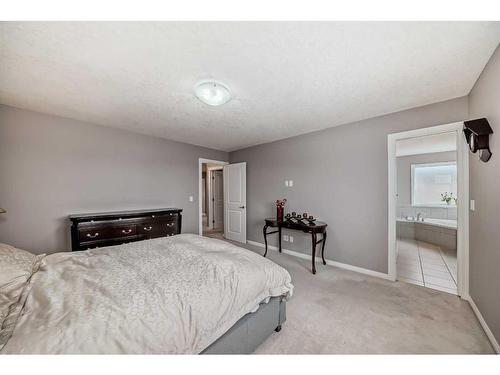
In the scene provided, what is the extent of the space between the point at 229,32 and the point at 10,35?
1.52 m

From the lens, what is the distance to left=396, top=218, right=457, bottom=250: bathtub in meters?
4.14

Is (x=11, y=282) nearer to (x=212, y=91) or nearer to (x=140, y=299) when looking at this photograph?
(x=140, y=299)

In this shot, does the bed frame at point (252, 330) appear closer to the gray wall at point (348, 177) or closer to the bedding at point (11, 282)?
the bedding at point (11, 282)

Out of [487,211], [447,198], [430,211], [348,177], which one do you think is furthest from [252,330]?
[447,198]

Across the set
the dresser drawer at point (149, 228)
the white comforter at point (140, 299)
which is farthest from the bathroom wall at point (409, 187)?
the dresser drawer at point (149, 228)

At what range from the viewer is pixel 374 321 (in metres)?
1.84

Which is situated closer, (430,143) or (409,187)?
(430,143)

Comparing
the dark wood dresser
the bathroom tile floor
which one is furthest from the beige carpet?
the dark wood dresser

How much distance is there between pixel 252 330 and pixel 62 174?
3335 millimetres

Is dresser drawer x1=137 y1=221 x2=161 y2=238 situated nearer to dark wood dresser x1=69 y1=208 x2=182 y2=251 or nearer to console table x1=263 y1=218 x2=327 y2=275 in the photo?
dark wood dresser x1=69 y1=208 x2=182 y2=251

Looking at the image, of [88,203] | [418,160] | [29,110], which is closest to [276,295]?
[88,203]

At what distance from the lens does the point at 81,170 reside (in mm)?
2957

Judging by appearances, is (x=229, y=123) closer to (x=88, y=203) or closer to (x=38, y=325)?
(x=88, y=203)

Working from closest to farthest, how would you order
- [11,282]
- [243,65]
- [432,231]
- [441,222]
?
[11,282] < [243,65] < [432,231] < [441,222]
